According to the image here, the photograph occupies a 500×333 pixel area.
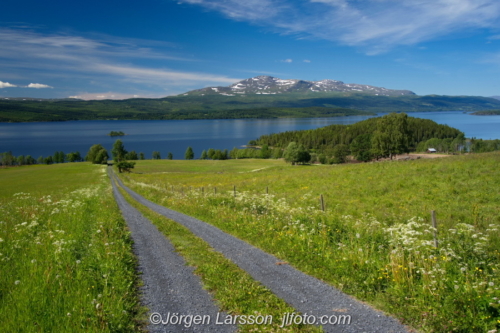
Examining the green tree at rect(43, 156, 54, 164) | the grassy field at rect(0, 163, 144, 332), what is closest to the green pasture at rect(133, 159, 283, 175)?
the grassy field at rect(0, 163, 144, 332)

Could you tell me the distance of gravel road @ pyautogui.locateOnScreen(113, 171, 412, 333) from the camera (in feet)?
20.7

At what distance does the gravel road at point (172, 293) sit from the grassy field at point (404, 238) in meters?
3.29

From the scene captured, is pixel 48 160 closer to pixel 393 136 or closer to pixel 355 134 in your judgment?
pixel 393 136

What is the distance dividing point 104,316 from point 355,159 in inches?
5986

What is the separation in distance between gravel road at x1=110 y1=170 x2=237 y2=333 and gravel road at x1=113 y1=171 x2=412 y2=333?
1566 mm

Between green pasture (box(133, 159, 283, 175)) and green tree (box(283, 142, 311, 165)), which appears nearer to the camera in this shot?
green pasture (box(133, 159, 283, 175))

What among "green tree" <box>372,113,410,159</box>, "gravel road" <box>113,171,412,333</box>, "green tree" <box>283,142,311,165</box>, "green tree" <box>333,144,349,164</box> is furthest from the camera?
"green tree" <box>333,144,349,164</box>

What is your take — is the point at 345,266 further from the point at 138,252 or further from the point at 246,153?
the point at 246,153

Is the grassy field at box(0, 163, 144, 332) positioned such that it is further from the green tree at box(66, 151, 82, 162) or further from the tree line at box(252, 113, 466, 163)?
the green tree at box(66, 151, 82, 162)

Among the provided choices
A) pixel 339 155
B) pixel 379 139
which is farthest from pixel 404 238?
pixel 339 155

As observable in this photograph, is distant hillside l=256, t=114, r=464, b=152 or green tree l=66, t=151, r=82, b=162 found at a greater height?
distant hillside l=256, t=114, r=464, b=152

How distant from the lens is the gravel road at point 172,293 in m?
6.45

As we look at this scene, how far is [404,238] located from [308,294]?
4551mm

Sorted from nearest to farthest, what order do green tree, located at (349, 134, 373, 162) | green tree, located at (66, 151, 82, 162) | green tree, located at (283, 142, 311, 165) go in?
1. green tree, located at (283, 142, 311, 165)
2. green tree, located at (349, 134, 373, 162)
3. green tree, located at (66, 151, 82, 162)
